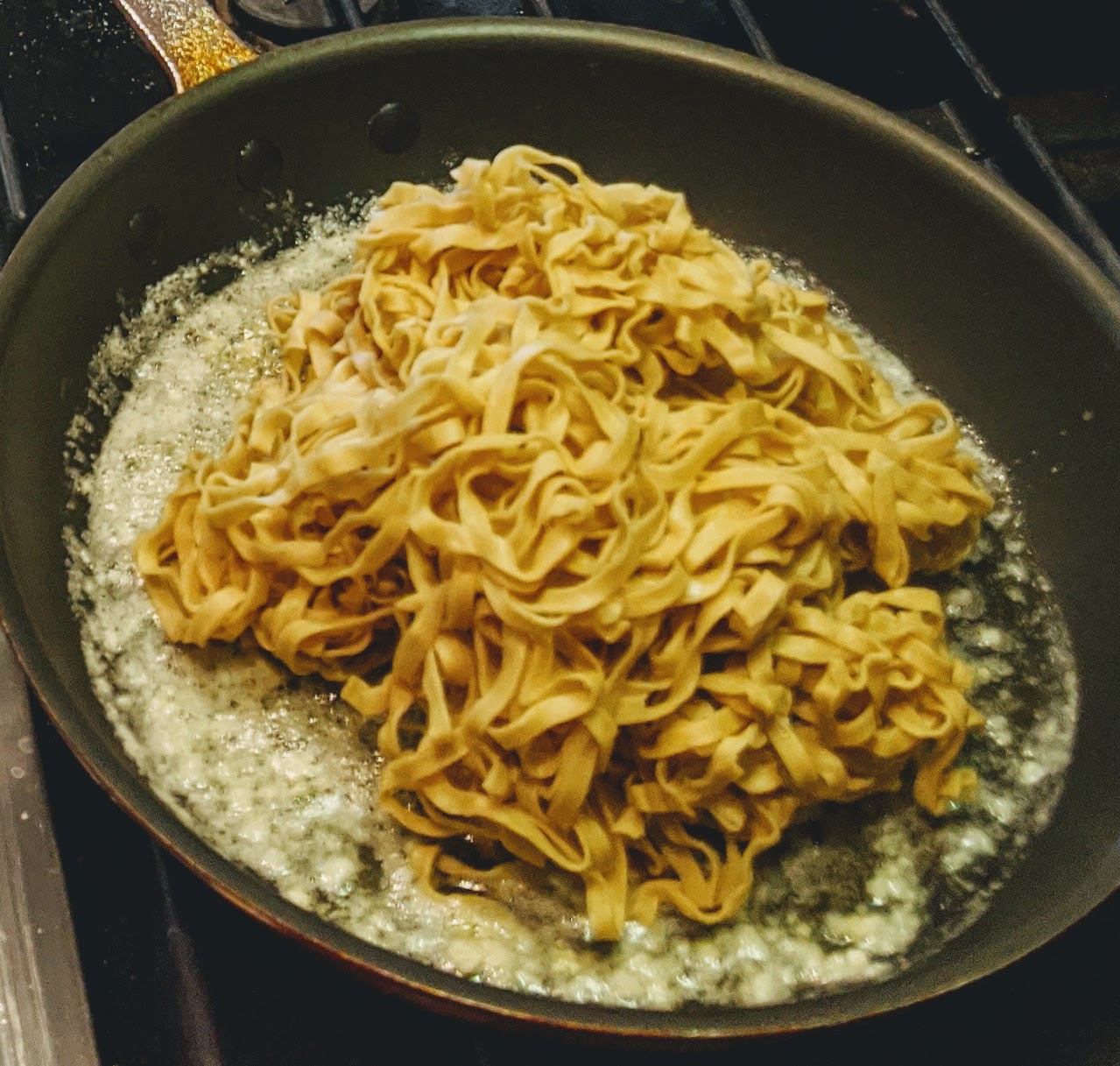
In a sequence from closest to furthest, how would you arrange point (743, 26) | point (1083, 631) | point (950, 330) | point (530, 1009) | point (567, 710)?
point (530, 1009) < point (567, 710) < point (1083, 631) < point (950, 330) < point (743, 26)

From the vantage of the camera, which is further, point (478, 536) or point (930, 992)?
point (478, 536)

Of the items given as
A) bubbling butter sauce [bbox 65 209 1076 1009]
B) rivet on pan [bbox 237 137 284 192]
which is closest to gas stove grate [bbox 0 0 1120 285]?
rivet on pan [bbox 237 137 284 192]

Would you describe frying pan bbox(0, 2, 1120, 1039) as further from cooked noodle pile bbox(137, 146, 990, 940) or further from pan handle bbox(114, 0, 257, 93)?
cooked noodle pile bbox(137, 146, 990, 940)

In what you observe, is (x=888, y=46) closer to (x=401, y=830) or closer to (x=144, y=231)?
(x=144, y=231)

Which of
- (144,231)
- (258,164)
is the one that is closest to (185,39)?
(258,164)

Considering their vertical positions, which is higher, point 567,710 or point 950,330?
point 950,330

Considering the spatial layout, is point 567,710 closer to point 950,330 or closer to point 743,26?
point 950,330

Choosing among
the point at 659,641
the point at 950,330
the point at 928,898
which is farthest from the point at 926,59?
the point at 928,898
